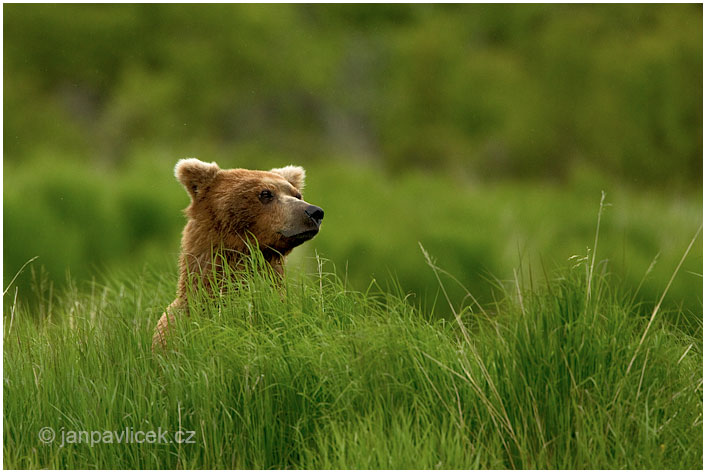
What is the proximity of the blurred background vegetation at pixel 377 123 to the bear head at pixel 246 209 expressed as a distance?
192 inches

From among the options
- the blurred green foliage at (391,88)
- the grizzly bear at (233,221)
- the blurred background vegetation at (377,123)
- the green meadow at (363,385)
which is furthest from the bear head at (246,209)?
the blurred green foliage at (391,88)

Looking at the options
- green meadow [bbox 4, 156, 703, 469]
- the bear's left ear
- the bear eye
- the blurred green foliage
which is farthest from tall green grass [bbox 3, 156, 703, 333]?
the blurred green foliage

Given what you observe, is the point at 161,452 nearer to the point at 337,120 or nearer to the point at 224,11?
the point at 224,11

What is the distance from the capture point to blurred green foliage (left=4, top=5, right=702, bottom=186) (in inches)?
690

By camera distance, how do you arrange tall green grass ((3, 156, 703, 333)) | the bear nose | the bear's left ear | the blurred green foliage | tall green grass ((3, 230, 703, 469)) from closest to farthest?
tall green grass ((3, 230, 703, 469)) → the bear nose → the bear's left ear → tall green grass ((3, 156, 703, 333)) → the blurred green foliage

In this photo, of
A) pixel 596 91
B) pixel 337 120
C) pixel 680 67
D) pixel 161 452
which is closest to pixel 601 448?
pixel 161 452

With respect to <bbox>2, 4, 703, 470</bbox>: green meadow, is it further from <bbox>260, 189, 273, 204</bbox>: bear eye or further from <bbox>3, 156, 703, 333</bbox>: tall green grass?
<bbox>260, 189, 273, 204</bbox>: bear eye

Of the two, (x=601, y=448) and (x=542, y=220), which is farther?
(x=542, y=220)

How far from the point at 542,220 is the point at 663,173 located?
6.03m

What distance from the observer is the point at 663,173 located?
56.4ft

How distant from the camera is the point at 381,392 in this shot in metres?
2.76

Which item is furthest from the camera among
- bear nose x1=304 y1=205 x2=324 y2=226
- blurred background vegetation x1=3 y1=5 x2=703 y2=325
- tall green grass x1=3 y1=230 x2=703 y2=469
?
blurred background vegetation x1=3 y1=5 x2=703 y2=325

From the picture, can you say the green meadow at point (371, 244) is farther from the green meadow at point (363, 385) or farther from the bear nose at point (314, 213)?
the bear nose at point (314, 213)

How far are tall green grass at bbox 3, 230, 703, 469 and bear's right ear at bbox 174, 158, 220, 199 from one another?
2.17 feet
